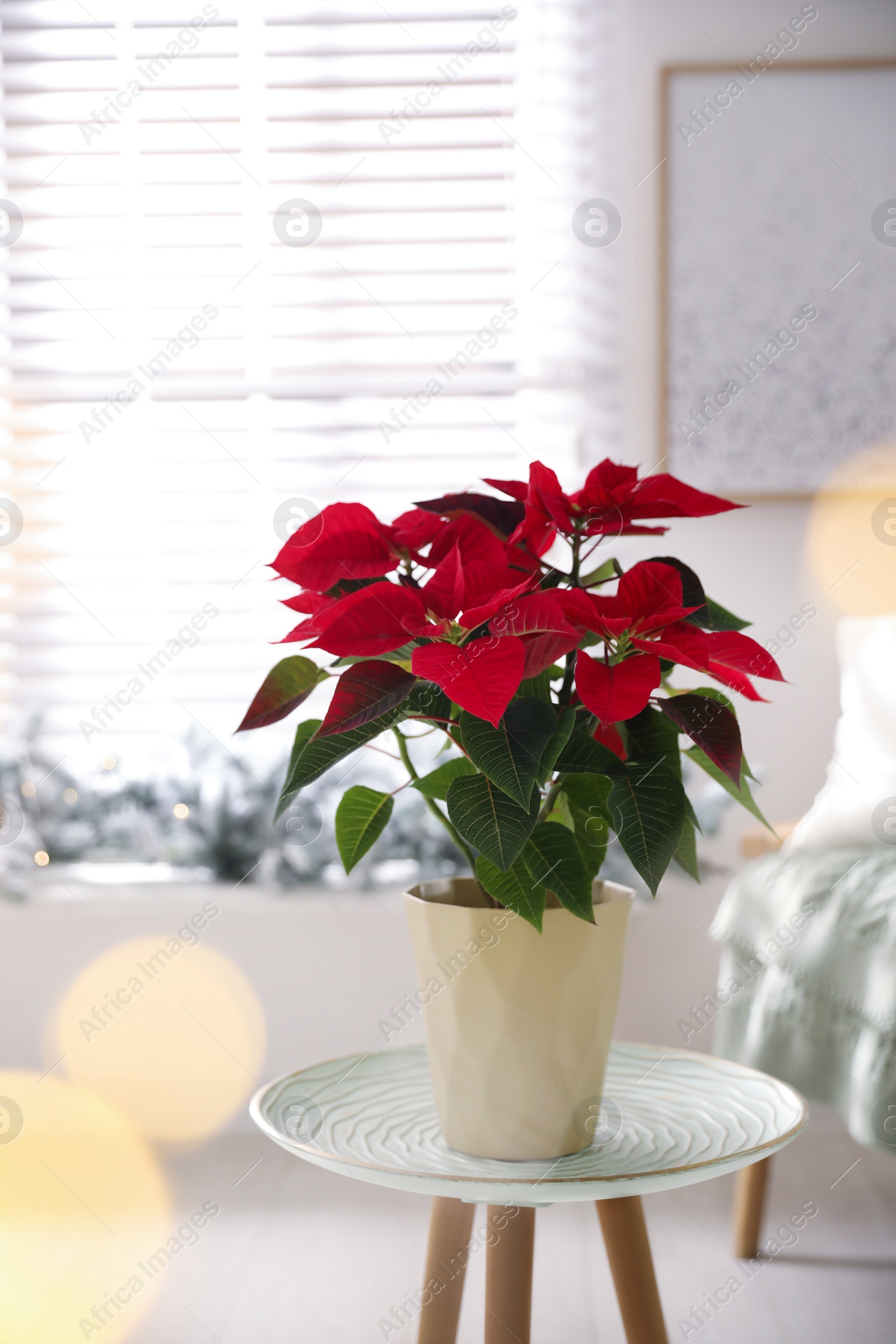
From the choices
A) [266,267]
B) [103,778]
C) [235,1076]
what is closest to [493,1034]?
[235,1076]

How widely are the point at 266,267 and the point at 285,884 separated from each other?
1122 mm

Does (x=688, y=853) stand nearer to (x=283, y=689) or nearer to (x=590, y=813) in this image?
(x=590, y=813)

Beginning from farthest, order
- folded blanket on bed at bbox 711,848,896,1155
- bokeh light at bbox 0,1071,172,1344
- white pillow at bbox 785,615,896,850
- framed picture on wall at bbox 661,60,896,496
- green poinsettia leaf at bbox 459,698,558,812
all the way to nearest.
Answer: framed picture on wall at bbox 661,60,896,496 → white pillow at bbox 785,615,896,850 → bokeh light at bbox 0,1071,172,1344 → folded blanket on bed at bbox 711,848,896,1155 → green poinsettia leaf at bbox 459,698,558,812

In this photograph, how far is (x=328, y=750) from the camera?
60cm

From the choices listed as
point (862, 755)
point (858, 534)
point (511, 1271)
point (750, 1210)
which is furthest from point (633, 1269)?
point (858, 534)

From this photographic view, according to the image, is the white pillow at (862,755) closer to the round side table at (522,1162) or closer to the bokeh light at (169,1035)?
the round side table at (522,1162)

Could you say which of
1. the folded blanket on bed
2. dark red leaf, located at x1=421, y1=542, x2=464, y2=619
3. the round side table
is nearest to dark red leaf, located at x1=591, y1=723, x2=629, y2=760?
dark red leaf, located at x1=421, y1=542, x2=464, y2=619

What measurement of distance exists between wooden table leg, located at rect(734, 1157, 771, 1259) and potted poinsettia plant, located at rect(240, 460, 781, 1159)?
35.0 inches

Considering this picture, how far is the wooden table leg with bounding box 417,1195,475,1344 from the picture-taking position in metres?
0.68

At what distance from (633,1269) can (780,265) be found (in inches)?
69.3

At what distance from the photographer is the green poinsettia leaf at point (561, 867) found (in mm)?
591

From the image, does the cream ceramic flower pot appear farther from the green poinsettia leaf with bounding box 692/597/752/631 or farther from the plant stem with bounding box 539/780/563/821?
the green poinsettia leaf with bounding box 692/597/752/631

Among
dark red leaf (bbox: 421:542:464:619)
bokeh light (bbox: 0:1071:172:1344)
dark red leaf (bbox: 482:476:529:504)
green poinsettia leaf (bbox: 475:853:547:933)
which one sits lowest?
bokeh light (bbox: 0:1071:172:1344)

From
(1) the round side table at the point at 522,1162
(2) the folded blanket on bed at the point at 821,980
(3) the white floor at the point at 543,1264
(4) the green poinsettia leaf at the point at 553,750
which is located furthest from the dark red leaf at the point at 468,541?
(3) the white floor at the point at 543,1264
